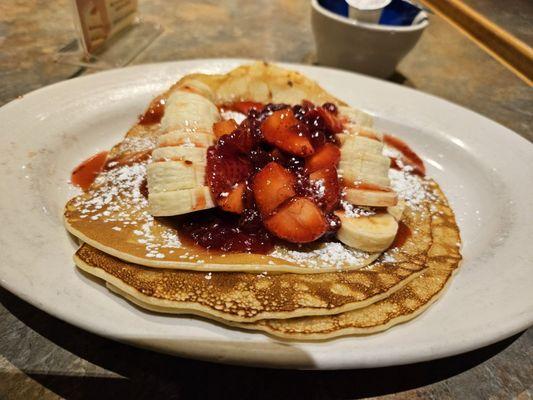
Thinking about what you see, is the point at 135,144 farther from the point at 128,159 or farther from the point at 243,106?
the point at 243,106

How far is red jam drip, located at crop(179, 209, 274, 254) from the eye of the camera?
1.53 metres

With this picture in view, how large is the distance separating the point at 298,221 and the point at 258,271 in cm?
21

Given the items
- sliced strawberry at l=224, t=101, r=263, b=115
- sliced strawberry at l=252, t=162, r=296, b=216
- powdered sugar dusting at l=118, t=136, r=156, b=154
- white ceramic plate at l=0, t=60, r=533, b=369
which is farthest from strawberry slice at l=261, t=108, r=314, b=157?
white ceramic plate at l=0, t=60, r=533, b=369

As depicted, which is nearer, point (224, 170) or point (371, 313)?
point (371, 313)

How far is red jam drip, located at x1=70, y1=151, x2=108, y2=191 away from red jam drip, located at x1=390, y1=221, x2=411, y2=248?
1.26m

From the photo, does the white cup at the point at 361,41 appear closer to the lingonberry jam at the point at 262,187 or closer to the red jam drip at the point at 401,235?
the lingonberry jam at the point at 262,187

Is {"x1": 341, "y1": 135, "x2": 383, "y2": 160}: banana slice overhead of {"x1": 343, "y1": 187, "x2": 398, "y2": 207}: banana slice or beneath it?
overhead

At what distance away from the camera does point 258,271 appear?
4.82 feet

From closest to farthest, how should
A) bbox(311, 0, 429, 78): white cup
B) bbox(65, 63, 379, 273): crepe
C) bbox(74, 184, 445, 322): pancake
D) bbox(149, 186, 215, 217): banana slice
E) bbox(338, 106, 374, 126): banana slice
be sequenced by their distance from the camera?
1. bbox(74, 184, 445, 322): pancake
2. bbox(65, 63, 379, 273): crepe
3. bbox(149, 186, 215, 217): banana slice
4. bbox(338, 106, 374, 126): banana slice
5. bbox(311, 0, 429, 78): white cup

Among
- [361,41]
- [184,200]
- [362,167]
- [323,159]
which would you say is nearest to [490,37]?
[361,41]

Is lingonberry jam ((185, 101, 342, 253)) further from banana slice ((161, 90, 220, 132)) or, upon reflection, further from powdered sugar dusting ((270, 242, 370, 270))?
banana slice ((161, 90, 220, 132))

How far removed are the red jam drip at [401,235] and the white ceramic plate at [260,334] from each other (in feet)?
0.76

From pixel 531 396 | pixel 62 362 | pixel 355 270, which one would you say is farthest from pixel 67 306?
pixel 531 396

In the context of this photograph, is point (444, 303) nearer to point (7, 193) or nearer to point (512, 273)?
point (512, 273)
